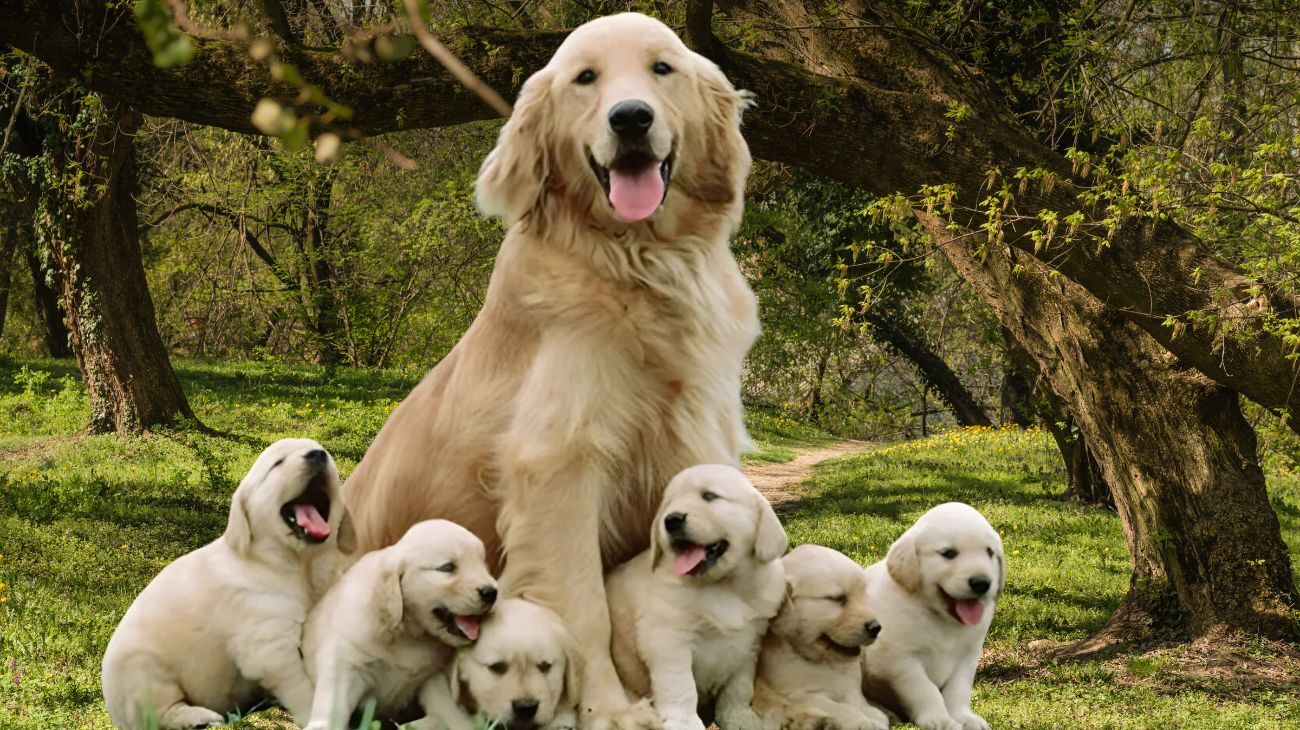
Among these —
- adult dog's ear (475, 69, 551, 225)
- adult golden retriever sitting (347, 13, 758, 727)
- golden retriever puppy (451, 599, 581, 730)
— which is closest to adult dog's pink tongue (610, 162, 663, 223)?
adult golden retriever sitting (347, 13, 758, 727)

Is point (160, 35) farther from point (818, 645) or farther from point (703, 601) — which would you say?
point (818, 645)

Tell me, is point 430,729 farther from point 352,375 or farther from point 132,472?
point 352,375

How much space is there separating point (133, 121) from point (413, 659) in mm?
12074

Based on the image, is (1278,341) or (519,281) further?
(1278,341)

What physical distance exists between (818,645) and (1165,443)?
17.5 feet

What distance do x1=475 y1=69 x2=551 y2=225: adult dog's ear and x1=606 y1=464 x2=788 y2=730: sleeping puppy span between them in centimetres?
109

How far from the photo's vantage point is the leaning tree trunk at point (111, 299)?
557 inches

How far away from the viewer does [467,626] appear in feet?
10.8

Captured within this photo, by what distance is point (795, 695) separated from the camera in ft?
A: 11.5

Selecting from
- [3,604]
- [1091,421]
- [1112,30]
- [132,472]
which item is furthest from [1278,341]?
[132,472]

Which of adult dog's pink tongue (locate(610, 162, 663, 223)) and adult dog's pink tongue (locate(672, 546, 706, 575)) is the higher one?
adult dog's pink tongue (locate(610, 162, 663, 223))

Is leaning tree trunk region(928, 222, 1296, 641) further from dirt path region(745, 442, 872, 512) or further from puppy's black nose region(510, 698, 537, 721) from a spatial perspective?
dirt path region(745, 442, 872, 512)

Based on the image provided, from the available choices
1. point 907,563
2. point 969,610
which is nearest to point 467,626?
point 907,563

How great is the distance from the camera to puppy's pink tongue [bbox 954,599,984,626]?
3619 mm
